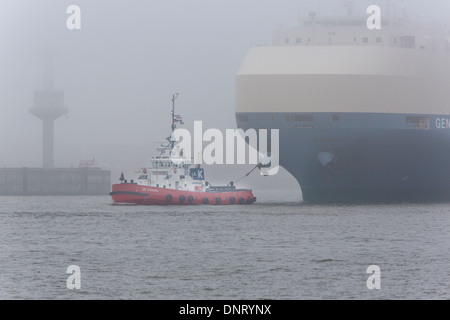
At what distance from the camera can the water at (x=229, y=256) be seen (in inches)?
1098

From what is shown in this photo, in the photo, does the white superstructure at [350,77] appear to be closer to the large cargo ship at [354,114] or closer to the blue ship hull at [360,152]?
the large cargo ship at [354,114]

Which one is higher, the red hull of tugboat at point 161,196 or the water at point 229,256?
the red hull of tugboat at point 161,196

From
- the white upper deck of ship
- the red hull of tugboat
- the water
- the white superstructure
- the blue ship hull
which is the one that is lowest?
the water

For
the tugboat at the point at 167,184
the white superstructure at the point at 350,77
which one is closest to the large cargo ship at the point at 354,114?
the white superstructure at the point at 350,77

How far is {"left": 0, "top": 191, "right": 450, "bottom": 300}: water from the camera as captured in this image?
91.5 ft

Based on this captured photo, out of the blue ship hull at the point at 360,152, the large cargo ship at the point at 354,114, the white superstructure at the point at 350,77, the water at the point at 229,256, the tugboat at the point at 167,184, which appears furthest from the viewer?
the tugboat at the point at 167,184

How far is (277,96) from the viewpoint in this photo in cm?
6519

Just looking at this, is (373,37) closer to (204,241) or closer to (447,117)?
(447,117)

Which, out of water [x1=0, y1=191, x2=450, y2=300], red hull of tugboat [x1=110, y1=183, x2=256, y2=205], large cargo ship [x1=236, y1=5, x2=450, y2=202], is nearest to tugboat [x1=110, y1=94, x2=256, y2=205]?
red hull of tugboat [x1=110, y1=183, x2=256, y2=205]

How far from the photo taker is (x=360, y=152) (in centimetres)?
6638

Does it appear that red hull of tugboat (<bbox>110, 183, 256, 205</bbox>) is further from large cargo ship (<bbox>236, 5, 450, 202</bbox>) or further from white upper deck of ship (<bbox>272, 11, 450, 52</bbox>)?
white upper deck of ship (<bbox>272, 11, 450, 52</bbox>)

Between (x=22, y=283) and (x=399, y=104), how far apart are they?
141ft
